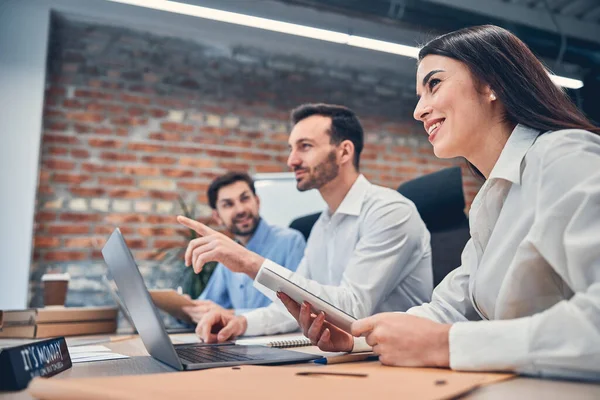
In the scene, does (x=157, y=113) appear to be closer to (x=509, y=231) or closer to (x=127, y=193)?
(x=127, y=193)

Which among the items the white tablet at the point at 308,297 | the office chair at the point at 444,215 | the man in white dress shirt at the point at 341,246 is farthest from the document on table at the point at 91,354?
the office chair at the point at 444,215

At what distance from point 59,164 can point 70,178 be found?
12cm

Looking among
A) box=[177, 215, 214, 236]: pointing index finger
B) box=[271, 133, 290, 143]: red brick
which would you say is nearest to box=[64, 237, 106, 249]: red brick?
box=[271, 133, 290, 143]: red brick

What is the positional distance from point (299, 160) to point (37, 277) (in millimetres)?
2218

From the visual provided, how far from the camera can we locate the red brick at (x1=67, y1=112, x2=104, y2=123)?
3.67m

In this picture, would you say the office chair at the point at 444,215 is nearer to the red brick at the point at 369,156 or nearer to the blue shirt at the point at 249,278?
the blue shirt at the point at 249,278

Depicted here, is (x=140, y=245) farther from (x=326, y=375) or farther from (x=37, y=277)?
(x=326, y=375)

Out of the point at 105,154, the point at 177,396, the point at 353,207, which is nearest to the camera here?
the point at 177,396

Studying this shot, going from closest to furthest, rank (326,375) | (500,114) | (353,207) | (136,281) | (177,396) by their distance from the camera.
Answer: (177,396), (326,375), (136,281), (500,114), (353,207)

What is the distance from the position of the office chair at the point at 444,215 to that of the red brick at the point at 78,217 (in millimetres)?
2431

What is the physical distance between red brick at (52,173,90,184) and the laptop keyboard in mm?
2781

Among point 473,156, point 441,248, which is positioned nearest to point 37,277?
point 441,248

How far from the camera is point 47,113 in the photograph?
142 inches

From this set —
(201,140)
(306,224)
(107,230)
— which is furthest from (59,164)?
(306,224)
